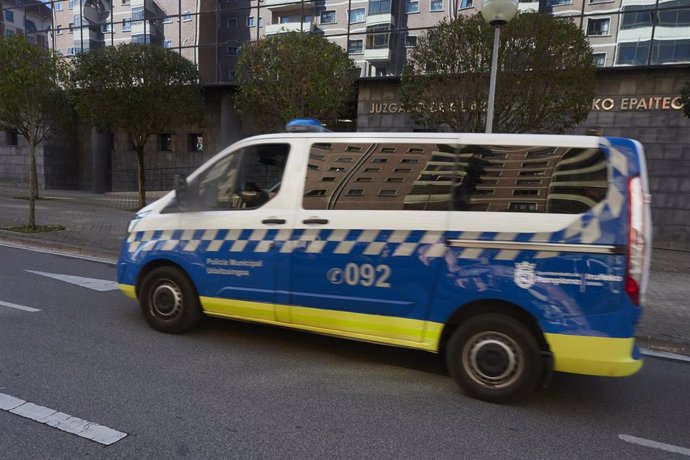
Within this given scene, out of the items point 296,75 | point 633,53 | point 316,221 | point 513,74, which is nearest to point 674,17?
point 633,53

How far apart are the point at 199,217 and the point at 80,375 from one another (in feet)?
5.49

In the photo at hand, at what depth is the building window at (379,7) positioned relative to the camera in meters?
15.2

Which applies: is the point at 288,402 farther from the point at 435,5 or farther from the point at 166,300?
the point at 435,5

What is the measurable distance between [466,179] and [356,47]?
13489 millimetres

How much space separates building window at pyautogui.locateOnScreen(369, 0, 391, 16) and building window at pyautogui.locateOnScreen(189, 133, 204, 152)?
32.3ft

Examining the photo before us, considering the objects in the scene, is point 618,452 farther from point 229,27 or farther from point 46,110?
point 229,27

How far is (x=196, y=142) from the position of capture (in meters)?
21.4

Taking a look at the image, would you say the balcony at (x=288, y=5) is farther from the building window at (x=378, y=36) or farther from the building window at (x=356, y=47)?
the building window at (x=378, y=36)

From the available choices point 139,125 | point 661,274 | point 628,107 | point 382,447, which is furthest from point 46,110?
point 628,107

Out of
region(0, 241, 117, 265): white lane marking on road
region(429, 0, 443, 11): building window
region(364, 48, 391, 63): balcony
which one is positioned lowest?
region(0, 241, 117, 265): white lane marking on road

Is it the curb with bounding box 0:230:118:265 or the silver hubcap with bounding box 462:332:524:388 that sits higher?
the silver hubcap with bounding box 462:332:524:388

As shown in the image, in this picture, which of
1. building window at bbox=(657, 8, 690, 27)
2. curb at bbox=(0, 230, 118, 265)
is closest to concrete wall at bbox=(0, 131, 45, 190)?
curb at bbox=(0, 230, 118, 265)

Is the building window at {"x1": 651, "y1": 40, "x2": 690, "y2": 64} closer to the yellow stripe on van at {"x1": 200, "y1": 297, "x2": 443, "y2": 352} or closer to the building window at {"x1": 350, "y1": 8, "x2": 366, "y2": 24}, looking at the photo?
the building window at {"x1": 350, "y1": 8, "x2": 366, "y2": 24}

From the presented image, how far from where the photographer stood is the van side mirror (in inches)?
177
